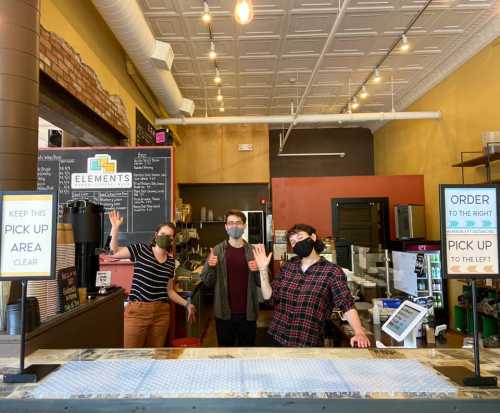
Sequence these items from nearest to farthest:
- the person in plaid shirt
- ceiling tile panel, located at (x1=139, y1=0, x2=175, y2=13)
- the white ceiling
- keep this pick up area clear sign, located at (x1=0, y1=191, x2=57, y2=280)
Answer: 1. keep this pick up area clear sign, located at (x1=0, y1=191, x2=57, y2=280)
2. the person in plaid shirt
3. ceiling tile panel, located at (x1=139, y1=0, x2=175, y2=13)
4. the white ceiling

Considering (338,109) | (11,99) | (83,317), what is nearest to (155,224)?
(83,317)

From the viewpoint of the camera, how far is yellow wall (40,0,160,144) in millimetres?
3542

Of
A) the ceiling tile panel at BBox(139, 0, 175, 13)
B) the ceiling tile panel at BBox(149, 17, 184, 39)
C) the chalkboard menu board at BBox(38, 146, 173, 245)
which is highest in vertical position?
the ceiling tile panel at BBox(139, 0, 175, 13)

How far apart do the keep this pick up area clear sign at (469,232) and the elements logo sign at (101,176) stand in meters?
3.44

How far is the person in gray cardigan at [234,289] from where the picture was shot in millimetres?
2859

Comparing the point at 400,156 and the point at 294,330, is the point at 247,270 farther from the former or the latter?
the point at 400,156

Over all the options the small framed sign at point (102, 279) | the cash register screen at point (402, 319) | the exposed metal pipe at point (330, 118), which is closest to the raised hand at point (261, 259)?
the cash register screen at point (402, 319)

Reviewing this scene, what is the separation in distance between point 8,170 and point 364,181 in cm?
710

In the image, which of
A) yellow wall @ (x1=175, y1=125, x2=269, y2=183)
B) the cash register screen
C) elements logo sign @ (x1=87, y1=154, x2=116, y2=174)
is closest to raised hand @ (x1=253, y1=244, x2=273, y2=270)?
the cash register screen

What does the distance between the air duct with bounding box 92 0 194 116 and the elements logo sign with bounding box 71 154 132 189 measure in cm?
150

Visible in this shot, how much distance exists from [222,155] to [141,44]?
5.09m

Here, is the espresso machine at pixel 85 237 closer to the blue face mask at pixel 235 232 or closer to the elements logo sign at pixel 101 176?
the blue face mask at pixel 235 232

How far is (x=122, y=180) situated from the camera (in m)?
4.11

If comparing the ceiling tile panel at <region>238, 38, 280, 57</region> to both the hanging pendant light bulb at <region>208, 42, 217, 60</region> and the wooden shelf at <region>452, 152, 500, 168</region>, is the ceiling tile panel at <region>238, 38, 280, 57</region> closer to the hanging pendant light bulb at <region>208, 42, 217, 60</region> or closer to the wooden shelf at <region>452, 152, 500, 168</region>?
the hanging pendant light bulb at <region>208, 42, 217, 60</region>
